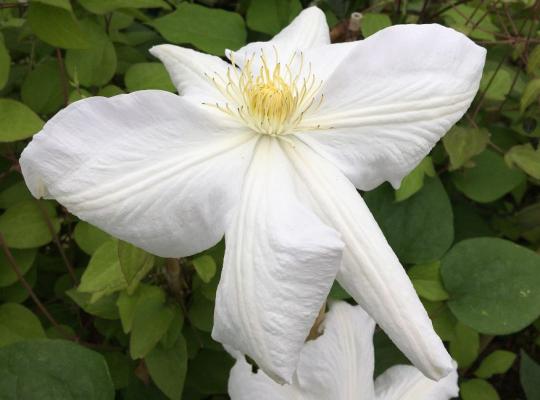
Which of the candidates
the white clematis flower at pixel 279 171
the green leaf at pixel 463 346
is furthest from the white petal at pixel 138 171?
the green leaf at pixel 463 346

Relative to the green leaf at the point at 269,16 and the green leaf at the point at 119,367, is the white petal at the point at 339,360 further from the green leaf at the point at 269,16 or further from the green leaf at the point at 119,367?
the green leaf at the point at 269,16

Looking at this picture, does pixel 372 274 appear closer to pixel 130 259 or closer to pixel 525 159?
pixel 130 259

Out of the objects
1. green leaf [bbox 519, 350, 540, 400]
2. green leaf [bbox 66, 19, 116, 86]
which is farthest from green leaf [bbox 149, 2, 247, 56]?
green leaf [bbox 519, 350, 540, 400]

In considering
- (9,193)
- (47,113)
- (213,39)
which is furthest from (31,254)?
(213,39)

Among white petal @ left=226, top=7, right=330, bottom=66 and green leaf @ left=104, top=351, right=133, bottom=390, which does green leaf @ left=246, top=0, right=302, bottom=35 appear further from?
green leaf @ left=104, top=351, right=133, bottom=390

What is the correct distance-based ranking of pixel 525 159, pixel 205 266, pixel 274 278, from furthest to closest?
pixel 525 159 < pixel 205 266 < pixel 274 278

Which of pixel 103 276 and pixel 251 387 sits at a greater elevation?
pixel 103 276

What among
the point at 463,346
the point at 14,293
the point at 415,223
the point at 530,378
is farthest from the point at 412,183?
the point at 14,293
